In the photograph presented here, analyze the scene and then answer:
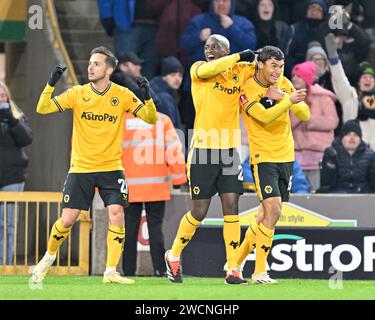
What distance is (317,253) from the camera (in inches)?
626

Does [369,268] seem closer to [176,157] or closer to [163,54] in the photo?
[176,157]

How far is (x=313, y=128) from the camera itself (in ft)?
59.7

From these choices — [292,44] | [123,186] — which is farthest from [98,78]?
[292,44]

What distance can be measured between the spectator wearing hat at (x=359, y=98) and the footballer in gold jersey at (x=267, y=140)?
182 inches

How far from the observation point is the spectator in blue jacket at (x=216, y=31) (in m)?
18.6

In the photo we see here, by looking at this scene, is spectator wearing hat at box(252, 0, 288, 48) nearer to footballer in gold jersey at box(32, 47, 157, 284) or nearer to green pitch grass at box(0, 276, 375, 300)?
green pitch grass at box(0, 276, 375, 300)

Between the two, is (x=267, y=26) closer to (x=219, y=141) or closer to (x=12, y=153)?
(x=12, y=153)

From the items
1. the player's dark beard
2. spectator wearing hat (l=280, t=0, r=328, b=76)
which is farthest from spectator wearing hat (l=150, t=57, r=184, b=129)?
the player's dark beard

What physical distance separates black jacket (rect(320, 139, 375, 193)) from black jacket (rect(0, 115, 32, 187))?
11.7 feet

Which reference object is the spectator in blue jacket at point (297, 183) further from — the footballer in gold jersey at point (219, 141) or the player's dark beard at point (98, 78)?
the player's dark beard at point (98, 78)

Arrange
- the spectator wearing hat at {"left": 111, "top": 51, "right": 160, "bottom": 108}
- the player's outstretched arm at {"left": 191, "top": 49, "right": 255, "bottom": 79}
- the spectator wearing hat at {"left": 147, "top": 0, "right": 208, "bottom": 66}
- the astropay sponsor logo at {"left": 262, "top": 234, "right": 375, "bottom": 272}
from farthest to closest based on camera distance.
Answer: the spectator wearing hat at {"left": 147, "top": 0, "right": 208, "bottom": 66} < the spectator wearing hat at {"left": 111, "top": 51, "right": 160, "bottom": 108} < the astropay sponsor logo at {"left": 262, "top": 234, "right": 375, "bottom": 272} < the player's outstretched arm at {"left": 191, "top": 49, "right": 255, "bottom": 79}

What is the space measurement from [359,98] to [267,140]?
16.5 feet

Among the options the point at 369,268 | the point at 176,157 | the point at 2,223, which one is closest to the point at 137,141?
the point at 176,157

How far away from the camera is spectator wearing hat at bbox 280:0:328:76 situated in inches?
757
